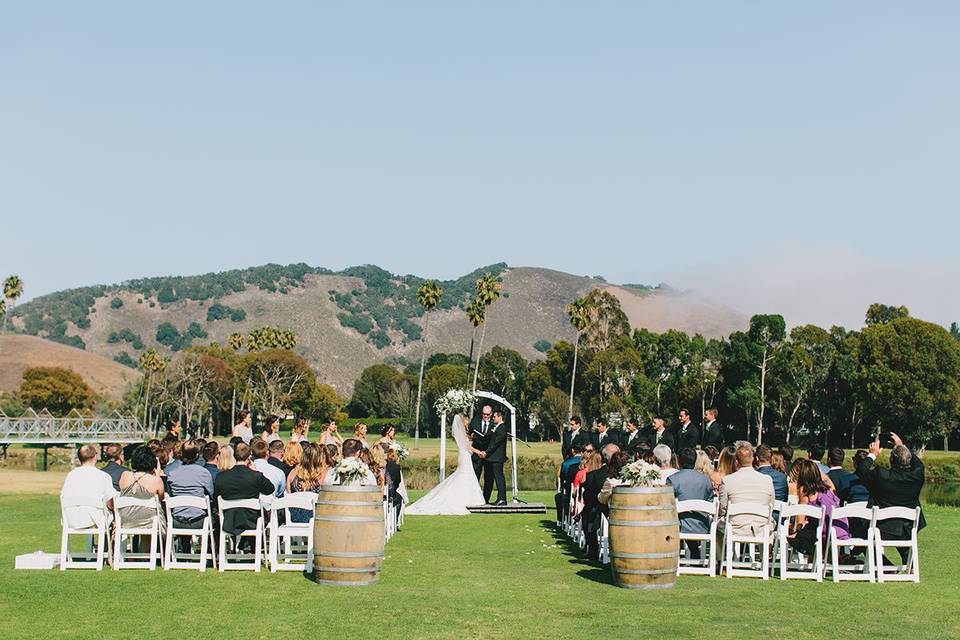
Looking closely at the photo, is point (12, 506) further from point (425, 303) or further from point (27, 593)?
point (425, 303)

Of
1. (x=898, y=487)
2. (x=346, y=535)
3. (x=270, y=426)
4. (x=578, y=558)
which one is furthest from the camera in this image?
(x=270, y=426)

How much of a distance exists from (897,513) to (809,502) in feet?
3.65

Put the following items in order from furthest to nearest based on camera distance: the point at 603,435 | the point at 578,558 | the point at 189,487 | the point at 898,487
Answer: the point at 603,435 → the point at 578,558 → the point at 898,487 → the point at 189,487

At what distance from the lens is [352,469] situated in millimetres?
11672

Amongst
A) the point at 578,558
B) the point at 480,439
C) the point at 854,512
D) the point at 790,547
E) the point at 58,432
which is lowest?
the point at 58,432

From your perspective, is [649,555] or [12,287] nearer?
[649,555]

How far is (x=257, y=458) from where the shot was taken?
13.8 meters

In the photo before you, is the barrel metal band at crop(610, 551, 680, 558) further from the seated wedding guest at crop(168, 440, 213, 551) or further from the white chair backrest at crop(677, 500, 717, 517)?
the seated wedding guest at crop(168, 440, 213, 551)

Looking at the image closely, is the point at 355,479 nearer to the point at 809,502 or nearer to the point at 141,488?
the point at 141,488

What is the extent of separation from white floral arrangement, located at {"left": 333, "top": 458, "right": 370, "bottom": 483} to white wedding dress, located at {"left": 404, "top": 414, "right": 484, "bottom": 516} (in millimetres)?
9628

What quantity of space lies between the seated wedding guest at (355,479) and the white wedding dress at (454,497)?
7.46 meters

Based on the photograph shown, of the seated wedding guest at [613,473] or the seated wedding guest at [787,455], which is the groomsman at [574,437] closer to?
the seated wedding guest at [787,455]

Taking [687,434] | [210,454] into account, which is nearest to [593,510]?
[210,454]

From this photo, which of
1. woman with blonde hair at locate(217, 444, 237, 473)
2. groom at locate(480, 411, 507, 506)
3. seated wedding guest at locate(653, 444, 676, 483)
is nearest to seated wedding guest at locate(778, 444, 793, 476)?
seated wedding guest at locate(653, 444, 676, 483)
